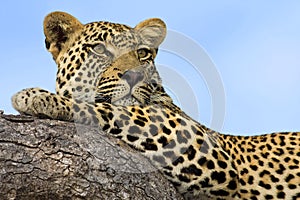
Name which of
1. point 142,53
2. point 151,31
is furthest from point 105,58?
point 151,31

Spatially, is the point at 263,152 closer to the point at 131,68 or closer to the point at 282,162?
the point at 282,162

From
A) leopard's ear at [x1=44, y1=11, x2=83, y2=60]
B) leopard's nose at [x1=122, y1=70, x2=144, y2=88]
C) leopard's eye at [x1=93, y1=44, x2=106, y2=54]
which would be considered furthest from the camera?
leopard's ear at [x1=44, y1=11, x2=83, y2=60]

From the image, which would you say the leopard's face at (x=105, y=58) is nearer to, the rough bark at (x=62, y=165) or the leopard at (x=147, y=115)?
the leopard at (x=147, y=115)

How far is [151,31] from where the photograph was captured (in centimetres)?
832

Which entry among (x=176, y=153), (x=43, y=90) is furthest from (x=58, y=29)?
(x=176, y=153)

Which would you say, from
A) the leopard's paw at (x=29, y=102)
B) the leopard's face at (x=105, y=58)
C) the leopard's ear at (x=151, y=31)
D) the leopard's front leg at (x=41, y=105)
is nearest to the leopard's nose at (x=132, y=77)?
the leopard's face at (x=105, y=58)

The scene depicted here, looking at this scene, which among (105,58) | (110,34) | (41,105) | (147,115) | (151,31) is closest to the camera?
(41,105)

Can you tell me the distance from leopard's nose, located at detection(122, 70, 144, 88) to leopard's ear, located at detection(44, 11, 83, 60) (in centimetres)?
127

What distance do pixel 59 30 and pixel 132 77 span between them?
1.45 meters

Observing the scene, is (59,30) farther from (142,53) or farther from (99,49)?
(142,53)

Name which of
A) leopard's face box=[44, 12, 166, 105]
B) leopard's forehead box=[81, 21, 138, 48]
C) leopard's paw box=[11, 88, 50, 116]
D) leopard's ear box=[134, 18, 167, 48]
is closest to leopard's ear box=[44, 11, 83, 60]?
leopard's face box=[44, 12, 166, 105]

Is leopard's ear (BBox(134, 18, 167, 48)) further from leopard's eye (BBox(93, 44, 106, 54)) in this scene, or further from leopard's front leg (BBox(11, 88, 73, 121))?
leopard's front leg (BBox(11, 88, 73, 121))

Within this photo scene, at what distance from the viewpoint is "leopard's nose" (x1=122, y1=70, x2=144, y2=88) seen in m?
7.14

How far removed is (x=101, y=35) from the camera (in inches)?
313
